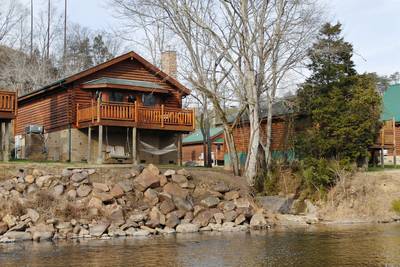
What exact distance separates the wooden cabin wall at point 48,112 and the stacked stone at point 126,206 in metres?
8.16

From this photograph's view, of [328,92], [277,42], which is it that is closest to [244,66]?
[277,42]

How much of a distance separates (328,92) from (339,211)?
6.73 meters

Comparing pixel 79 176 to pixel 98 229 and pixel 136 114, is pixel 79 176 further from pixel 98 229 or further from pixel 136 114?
pixel 136 114

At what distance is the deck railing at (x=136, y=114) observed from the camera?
26.8 meters

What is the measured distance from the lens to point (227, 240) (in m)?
18.2

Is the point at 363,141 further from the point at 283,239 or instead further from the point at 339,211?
the point at 283,239

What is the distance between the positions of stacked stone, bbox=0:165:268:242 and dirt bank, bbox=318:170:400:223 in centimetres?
390

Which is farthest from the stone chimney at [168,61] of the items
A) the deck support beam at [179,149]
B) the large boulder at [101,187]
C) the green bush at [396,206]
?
the green bush at [396,206]

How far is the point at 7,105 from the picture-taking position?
23812 millimetres

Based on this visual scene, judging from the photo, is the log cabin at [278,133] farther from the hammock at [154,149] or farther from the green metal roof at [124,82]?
the green metal roof at [124,82]

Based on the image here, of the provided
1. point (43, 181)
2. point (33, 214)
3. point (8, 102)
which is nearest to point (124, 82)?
point (8, 102)

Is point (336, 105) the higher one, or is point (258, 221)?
point (336, 105)

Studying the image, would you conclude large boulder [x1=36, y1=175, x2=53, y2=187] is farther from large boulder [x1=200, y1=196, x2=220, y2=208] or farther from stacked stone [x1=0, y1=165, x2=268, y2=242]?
large boulder [x1=200, y1=196, x2=220, y2=208]

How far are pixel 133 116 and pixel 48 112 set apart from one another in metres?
6.68
